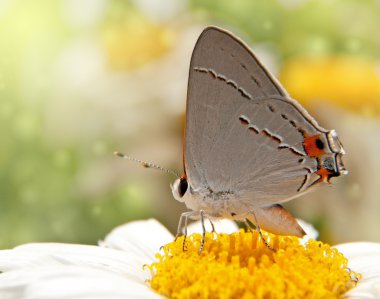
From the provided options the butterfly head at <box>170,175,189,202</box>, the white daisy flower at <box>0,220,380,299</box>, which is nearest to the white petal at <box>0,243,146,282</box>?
the white daisy flower at <box>0,220,380,299</box>

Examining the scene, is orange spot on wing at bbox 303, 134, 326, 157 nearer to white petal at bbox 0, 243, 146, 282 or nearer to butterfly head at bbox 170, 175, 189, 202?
butterfly head at bbox 170, 175, 189, 202

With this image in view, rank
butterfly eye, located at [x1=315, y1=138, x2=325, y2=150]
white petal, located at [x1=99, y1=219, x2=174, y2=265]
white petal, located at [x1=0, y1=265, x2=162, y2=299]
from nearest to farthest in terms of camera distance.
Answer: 1. white petal, located at [x1=0, y1=265, x2=162, y2=299]
2. butterfly eye, located at [x1=315, y1=138, x2=325, y2=150]
3. white petal, located at [x1=99, y1=219, x2=174, y2=265]

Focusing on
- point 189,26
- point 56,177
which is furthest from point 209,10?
point 56,177

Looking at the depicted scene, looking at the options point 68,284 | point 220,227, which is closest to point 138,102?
point 220,227

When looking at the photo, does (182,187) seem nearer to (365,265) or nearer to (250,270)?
(250,270)

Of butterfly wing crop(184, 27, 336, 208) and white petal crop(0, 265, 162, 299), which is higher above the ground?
butterfly wing crop(184, 27, 336, 208)

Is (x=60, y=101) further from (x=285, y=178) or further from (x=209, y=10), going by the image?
(x=285, y=178)
